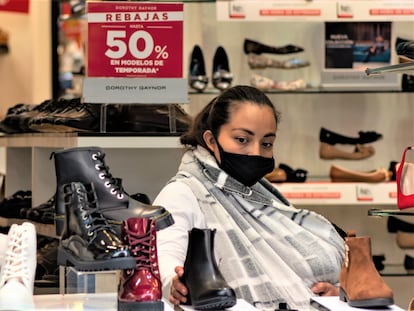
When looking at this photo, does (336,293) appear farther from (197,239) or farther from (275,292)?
(197,239)

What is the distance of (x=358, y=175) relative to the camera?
4902 mm

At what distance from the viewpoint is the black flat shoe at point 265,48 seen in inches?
197

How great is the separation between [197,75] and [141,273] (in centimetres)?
299

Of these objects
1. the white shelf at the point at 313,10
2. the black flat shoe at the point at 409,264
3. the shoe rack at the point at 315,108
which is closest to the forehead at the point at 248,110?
the white shelf at the point at 313,10

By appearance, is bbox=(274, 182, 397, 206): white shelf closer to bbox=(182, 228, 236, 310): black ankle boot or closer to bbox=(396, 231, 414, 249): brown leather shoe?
bbox=(396, 231, 414, 249): brown leather shoe

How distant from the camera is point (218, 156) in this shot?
125 inches

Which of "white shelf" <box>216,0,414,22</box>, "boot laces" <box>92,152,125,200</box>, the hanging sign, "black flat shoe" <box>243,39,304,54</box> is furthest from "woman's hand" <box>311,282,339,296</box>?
the hanging sign

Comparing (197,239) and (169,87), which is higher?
(169,87)

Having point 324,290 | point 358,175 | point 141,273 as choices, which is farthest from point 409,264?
point 141,273

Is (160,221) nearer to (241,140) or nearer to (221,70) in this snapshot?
(241,140)

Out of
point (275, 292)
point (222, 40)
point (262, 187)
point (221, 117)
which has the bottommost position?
point (275, 292)

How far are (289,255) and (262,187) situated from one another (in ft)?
0.95

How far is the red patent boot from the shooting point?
6.43 ft

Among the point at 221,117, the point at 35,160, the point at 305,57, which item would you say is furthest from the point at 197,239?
the point at 305,57
